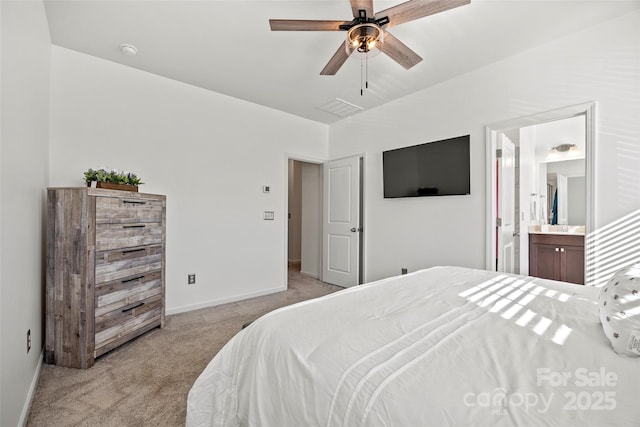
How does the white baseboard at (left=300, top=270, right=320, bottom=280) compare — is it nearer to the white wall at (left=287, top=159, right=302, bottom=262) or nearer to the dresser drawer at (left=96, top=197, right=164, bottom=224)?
the white wall at (left=287, top=159, right=302, bottom=262)

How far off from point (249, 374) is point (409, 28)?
2.64 meters

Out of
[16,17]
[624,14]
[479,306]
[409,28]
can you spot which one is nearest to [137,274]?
[16,17]

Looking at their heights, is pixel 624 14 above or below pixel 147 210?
above

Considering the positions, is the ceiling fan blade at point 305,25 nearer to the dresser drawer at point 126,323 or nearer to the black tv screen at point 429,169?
the black tv screen at point 429,169

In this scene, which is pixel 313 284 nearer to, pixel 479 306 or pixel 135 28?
pixel 479 306

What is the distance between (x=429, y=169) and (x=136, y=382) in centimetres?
337

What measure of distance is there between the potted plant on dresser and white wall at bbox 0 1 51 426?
0.30 metres

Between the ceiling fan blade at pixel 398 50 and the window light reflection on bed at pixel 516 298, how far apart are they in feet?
5.49

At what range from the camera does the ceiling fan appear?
1.67m

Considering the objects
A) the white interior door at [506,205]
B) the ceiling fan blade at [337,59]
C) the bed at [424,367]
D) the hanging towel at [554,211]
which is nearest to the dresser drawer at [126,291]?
the bed at [424,367]

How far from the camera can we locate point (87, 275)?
2090mm

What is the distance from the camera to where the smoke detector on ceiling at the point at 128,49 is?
A: 2611 millimetres

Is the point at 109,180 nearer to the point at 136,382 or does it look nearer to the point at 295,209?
the point at 136,382

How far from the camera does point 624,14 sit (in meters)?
2.22
